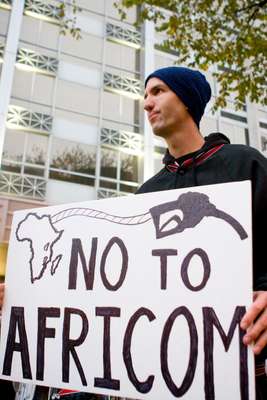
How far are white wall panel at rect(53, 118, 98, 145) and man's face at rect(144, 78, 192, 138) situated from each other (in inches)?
461

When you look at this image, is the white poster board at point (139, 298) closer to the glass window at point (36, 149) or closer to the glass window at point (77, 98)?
the glass window at point (36, 149)

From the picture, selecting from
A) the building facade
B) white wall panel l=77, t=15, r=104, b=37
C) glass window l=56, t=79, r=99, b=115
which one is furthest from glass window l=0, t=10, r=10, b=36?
white wall panel l=77, t=15, r=104, b=37

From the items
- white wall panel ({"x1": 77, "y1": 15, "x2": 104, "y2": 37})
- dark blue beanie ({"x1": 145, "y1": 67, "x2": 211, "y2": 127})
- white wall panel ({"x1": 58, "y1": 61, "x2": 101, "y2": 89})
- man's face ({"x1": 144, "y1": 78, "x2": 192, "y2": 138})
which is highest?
white wall panel ({"x1": 77, "y1": 15, "x2": 104, "y2": 37})

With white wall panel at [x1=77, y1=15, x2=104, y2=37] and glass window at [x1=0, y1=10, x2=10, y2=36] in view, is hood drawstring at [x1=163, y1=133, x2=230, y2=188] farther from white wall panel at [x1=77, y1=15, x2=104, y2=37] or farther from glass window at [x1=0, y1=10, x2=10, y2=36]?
white wall panel at [x1=77, y1=15, x2=104, y2=37]

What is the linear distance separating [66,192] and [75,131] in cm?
239

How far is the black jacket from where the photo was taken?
4.54 feet

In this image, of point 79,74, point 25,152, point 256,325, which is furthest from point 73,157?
point 256,325

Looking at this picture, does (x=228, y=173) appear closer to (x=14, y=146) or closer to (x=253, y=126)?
(x=14, y=146)

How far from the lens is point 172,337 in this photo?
1.16m

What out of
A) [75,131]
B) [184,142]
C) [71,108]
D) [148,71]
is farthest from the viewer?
[148,71]

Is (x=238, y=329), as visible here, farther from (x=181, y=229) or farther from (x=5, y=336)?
(x=5, y=336)

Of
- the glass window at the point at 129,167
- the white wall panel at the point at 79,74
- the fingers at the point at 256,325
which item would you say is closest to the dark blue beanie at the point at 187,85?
the fingers at the point at 256,325

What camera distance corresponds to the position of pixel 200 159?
1.67 metres

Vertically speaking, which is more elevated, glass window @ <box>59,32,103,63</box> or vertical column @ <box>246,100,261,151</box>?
glass window @ <box>59,32,103,63</box>
